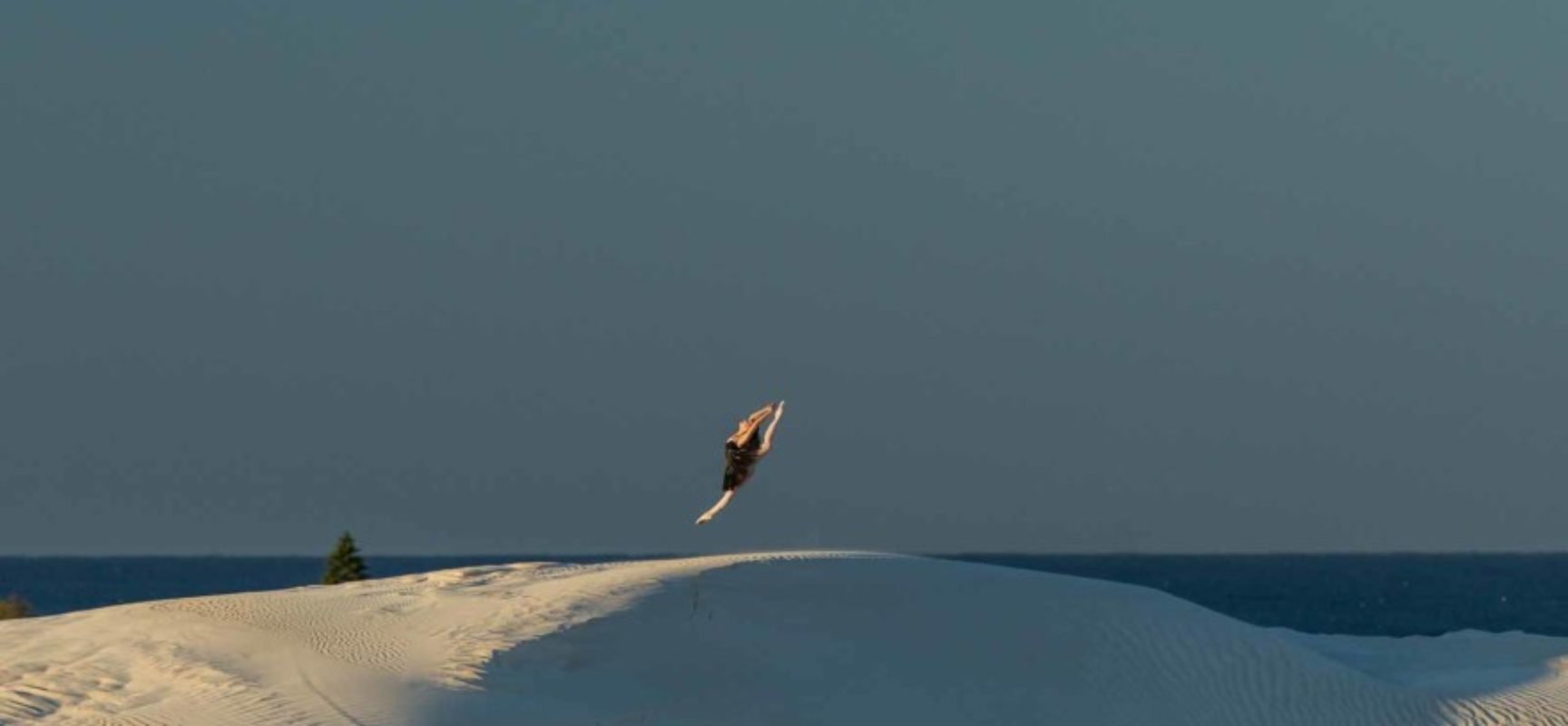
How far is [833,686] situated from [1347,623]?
3420 inches

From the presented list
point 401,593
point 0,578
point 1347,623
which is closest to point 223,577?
point 0,578

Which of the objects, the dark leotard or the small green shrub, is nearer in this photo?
the dark leotard

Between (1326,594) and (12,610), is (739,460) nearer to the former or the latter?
(12,610)

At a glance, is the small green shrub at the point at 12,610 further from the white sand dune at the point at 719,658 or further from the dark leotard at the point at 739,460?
the dark leotard at the point at 739,460

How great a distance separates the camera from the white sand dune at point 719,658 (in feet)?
76.1

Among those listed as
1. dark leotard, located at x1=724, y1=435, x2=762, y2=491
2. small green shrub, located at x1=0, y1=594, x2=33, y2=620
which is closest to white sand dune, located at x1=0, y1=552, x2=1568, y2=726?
dark leotard, located at x1=724, y1=435, x2=762, y2=491

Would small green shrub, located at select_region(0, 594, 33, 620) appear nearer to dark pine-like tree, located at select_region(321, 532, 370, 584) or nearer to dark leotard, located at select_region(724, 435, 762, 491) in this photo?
dark pine-like tree, located at select_region(321, 532, 370, 584)

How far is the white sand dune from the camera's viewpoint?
2320 centimetres

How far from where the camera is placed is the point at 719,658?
24.3 metres

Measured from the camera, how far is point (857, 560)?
27953 mm

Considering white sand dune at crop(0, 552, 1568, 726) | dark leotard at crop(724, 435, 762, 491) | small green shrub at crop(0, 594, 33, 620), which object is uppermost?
small green shrub at crop(0, 594, 33, 620)

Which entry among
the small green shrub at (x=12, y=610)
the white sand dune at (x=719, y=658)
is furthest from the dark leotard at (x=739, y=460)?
the small green shrub at (x=12, y=610)

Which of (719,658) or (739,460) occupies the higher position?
(739,460)

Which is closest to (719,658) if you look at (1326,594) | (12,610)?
(12,610)
